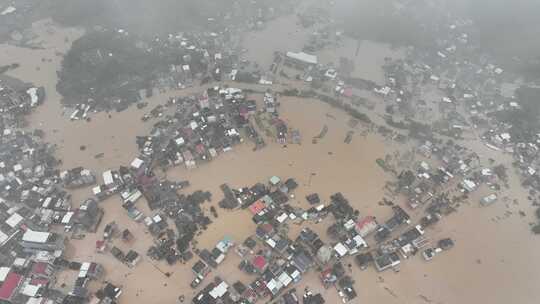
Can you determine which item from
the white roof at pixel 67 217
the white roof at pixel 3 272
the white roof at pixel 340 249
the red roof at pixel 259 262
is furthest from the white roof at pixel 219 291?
the white roof at pixel 3 272

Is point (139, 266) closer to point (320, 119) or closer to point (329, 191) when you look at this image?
point (329, 191)

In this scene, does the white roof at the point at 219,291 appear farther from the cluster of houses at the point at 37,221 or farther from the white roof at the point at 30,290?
the white roof at the point at 30,290

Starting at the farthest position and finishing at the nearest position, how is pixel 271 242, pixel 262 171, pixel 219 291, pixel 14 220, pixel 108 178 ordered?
pixel 262 171 < pixel 108 178 < pixel 14 220 < pixel 271 242 < pixel 219 291

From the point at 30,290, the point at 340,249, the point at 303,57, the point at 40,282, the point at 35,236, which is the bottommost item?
the point at 30,290

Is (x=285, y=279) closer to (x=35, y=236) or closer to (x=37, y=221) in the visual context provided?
(x=35, y=236)


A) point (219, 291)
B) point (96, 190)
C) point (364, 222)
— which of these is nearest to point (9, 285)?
point (96, 190)

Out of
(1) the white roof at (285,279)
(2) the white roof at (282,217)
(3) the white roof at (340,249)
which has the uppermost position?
(2) the white roof at (282,217)
